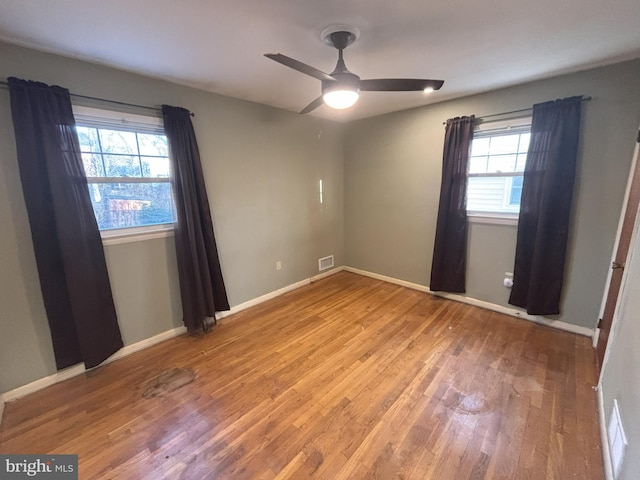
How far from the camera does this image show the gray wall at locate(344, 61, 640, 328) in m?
2.24

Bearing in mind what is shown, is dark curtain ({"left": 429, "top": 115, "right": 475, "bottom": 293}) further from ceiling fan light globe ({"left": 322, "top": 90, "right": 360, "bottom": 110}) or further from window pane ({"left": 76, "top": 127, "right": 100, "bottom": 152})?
window pane ({"left": 76, "top": 127, "right": 100, "bottom": 152})

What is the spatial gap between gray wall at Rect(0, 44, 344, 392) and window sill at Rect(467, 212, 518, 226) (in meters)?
2.00

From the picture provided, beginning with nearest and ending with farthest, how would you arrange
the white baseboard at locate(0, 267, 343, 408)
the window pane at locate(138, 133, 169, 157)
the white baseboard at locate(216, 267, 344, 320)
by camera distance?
the white baseboard at locate(0, 267, 343, 408), the window pane at locate(138, 133, 169, 157), the white baseboard at locate(216, 267, 344, 320)

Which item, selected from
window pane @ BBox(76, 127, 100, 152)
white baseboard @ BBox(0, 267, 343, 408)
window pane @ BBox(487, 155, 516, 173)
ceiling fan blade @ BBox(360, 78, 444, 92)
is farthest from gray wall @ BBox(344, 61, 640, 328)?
window pane @ BBox(76, 127, 100, 152)

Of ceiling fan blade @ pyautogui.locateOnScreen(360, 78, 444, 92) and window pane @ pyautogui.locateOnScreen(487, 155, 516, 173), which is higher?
ceiling fan blade @ pyautogui.locateOnScreen(360, 78, 444, 92)

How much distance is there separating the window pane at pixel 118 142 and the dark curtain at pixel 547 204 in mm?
3720

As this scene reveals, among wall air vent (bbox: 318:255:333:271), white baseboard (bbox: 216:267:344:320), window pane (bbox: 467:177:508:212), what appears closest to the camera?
window pane (bbox: 467:177:508:212)

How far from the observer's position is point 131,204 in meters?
2.32

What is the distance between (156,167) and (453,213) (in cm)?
323

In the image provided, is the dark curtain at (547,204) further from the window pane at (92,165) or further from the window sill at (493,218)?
the window pane at (92,165)

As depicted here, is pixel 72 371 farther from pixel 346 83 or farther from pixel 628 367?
pixel 628 367

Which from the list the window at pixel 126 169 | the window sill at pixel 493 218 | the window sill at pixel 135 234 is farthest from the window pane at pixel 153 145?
the window sill at pixel 493 218

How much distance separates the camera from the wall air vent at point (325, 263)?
421cm

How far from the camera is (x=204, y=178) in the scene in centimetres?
271
